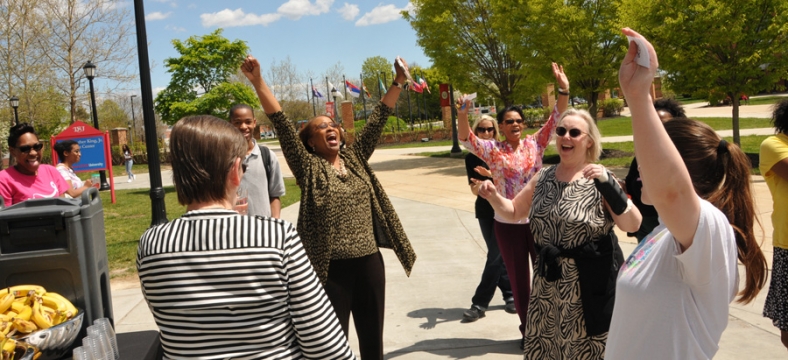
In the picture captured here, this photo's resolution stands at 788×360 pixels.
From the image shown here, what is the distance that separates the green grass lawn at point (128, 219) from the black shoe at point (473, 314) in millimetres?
2865

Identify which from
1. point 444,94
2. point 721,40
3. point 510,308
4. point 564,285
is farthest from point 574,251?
point 444,94

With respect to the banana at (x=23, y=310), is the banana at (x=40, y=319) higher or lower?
lower

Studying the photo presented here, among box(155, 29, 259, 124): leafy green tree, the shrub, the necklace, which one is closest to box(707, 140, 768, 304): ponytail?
the necklace

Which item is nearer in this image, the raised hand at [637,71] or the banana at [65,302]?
the raised hand at [637,71]

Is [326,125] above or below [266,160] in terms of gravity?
above

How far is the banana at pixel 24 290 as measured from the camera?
9.07ft

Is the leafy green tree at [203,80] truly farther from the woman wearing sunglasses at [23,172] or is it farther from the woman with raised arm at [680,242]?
the woman with raised arm at [680,242]

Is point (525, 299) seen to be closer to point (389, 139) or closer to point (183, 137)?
point (183, 137)

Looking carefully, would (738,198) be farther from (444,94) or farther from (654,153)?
(444,94)

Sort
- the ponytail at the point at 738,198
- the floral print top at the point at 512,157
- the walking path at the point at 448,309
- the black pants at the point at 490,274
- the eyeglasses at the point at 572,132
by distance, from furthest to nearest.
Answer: the black pants at the point at 490,274
the floral print top at the point at 512,157
the walking path at the point at 448,309
the eyeglasses at the point at 572,132
the ponytail at the point at 738,198

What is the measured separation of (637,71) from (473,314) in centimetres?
422

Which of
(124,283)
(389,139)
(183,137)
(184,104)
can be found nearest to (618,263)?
(183,137)

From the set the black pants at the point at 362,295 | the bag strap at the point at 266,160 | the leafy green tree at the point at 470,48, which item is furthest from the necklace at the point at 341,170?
the leafy green tree at the point at 470,48

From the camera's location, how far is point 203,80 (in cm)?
2088
